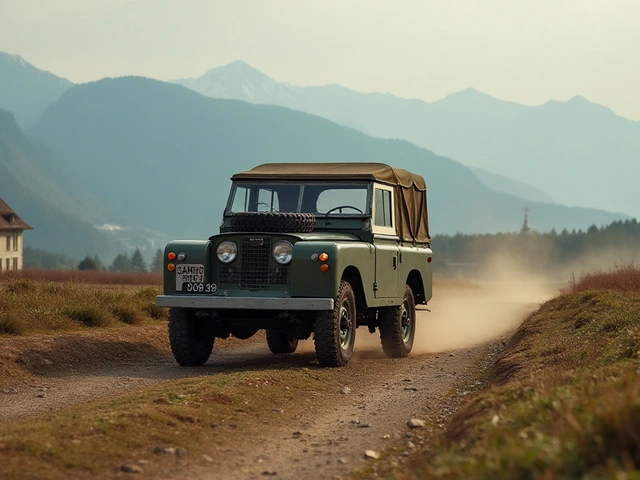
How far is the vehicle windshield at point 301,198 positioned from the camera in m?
14.8

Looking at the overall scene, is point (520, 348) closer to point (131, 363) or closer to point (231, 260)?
point (231, 260)

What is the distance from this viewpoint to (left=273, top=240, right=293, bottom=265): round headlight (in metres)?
13.1

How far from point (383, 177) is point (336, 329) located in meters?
3.35

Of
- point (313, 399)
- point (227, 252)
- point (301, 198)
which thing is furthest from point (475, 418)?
point (301, 198)

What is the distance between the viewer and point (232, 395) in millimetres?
10133

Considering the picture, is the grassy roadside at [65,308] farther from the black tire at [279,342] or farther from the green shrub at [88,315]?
the black tire at [279,342]

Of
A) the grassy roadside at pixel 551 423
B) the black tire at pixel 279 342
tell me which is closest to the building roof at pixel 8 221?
the black tire at pixel 279 342

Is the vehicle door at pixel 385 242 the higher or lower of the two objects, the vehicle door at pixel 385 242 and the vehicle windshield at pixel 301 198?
the lower

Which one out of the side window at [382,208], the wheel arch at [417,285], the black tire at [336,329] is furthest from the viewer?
the wheel arch at [417,285]

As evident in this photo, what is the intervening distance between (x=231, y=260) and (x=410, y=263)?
4414 millimetres

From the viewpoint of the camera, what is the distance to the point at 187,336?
13828 mm

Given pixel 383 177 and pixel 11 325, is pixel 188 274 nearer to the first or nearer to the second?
pixel 11 325

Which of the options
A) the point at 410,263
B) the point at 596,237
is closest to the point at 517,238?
the point at 596,237

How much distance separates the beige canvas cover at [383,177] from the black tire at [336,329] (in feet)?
6.82
